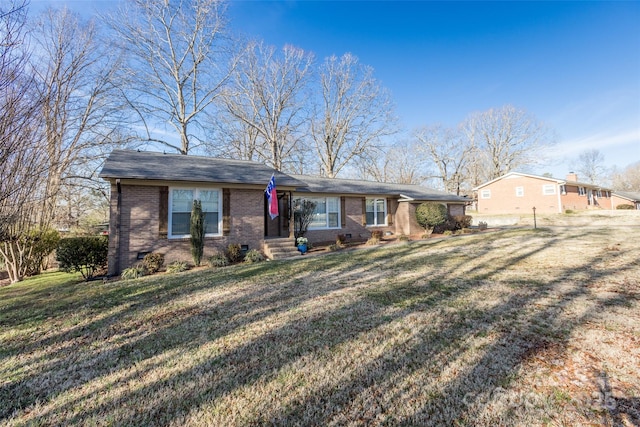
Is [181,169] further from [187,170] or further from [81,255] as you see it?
[81,255]

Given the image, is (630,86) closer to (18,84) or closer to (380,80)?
(380,80)

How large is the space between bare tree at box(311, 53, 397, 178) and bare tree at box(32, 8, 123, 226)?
58.2 ft

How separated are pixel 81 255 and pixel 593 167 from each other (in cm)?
8060

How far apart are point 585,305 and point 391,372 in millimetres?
3965

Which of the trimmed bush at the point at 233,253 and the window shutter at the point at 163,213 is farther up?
the window shutter at the point at 163,213

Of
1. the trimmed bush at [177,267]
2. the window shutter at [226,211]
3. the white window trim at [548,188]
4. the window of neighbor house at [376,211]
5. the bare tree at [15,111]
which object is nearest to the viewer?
the bare tree at [15,111]

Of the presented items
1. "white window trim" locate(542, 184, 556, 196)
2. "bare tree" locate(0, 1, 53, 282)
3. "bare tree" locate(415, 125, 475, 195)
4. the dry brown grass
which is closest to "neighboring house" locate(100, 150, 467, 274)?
"bare tree" locate(0, 1, 53, 282)

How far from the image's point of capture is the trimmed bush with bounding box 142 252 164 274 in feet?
28.6

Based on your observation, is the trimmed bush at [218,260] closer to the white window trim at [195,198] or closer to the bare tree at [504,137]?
the white window trim at [195,198]

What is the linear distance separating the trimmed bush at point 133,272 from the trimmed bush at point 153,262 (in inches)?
5.4

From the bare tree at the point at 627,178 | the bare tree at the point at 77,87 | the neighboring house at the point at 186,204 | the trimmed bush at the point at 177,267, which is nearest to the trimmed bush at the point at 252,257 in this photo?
the neighboring house at the point at 186,204

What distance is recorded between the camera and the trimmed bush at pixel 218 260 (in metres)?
9.39

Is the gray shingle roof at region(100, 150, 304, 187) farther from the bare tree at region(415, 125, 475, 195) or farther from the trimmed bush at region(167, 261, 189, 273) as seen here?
the bare tree at region(415, 125, 475, 195)

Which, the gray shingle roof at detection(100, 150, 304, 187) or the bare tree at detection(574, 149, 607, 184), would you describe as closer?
the gray shingle roof at detection(100, 150, 304, 187)
